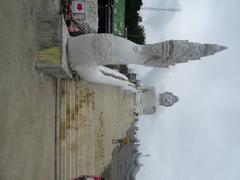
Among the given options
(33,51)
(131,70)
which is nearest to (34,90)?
(33,51)

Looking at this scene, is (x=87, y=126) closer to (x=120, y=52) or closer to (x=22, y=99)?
(x=120, y=52)

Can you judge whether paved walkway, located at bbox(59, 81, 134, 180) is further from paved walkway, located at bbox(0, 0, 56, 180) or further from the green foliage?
the green foliage

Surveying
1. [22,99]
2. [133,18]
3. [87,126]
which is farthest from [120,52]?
[133,18]

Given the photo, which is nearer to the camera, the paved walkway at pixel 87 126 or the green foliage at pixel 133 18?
the paved walkway at pixel 87 126

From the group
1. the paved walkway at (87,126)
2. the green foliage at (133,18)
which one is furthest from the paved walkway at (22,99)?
the green foliage at (133,18)

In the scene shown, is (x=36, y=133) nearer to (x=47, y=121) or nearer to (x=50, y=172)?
(x=47, y=121)

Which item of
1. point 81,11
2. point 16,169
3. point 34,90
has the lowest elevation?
point 16,169


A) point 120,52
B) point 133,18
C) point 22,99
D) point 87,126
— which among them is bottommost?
point 87,126

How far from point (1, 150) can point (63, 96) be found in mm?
5807

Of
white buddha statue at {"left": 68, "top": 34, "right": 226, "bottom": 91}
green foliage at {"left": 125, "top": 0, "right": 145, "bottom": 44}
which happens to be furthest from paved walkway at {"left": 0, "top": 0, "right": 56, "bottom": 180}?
green foliage at {"left": 125, "top": 0, "right": 145, "bottom": 44}

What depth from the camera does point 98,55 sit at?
1185 centimetres

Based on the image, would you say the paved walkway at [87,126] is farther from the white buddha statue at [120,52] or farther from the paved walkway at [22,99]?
the paved walkway at [22,99]

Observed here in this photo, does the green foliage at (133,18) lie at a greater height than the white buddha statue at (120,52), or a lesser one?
greater

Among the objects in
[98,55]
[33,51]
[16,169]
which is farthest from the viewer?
[98,55]
